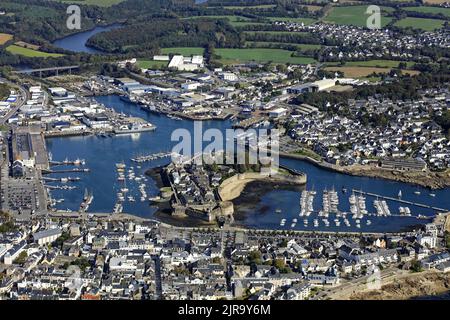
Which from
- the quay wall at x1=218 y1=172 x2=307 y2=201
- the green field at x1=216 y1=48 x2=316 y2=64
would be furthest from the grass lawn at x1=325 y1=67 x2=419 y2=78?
the quay wall at x1=218 y1=172 x2=307 y2=201

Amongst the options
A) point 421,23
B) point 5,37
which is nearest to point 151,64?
point 5,37

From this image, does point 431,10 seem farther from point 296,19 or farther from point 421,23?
point 296,19

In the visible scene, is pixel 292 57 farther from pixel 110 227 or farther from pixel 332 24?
pixel 110 227

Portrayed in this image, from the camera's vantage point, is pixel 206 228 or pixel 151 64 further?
pixel 151 64

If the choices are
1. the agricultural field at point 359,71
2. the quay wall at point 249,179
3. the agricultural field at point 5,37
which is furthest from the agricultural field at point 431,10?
the quay wall at point 249,179

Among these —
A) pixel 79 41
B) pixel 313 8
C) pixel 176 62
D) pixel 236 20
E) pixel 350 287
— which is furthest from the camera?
pixel 313 8

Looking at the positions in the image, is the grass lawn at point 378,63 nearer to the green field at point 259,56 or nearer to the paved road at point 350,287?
the green field at point 259,56

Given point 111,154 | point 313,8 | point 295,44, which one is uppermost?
point 313,8

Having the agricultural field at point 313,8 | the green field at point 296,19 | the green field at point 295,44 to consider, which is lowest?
the green field at point 295,44
